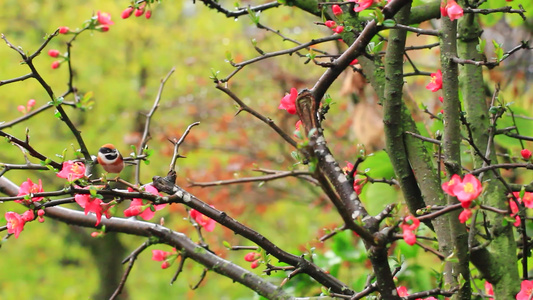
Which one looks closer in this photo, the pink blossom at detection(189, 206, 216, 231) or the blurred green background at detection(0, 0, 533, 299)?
the pink blossom at detection(189, 206, 216, 231)

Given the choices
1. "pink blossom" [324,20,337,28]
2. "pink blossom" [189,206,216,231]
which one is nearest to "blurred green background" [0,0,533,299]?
"pink blossom" [189,206,216,231]

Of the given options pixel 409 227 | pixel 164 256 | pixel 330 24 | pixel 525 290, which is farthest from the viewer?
pixel 164 256

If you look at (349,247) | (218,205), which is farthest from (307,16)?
(349,247)

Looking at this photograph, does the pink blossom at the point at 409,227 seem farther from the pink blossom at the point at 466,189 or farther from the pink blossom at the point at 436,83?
the pink blossom at the point at 436,83

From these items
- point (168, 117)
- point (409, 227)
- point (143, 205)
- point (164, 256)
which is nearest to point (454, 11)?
point (409, 227)

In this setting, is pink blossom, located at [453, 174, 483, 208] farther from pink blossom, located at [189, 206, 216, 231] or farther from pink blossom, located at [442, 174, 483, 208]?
pink blossom, located at [189, 206, 216, 231]

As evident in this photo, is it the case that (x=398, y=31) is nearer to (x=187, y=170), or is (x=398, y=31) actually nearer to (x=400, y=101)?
(x=400, y=101)

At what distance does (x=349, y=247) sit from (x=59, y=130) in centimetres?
745

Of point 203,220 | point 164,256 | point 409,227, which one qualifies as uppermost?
point 203,220

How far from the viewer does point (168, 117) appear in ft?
30.1

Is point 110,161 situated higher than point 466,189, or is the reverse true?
point 110,161

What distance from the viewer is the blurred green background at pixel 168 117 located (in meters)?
6.98

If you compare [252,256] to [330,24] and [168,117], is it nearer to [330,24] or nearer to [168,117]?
[330,24]

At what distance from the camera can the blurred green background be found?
6977mm
